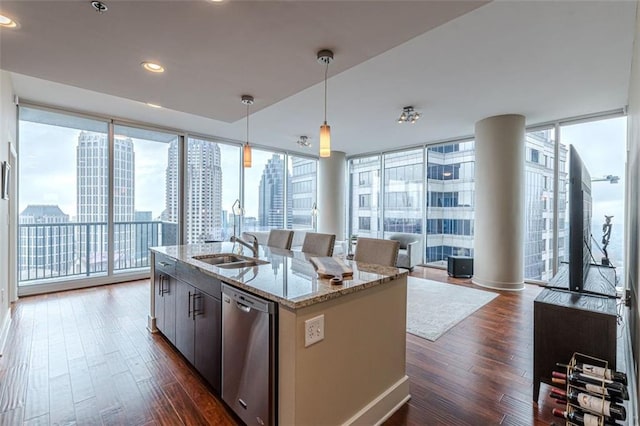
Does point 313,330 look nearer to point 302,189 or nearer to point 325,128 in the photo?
point 325,128

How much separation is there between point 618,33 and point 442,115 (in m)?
2.31

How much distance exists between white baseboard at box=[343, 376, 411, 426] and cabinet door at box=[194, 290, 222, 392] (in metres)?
0.93

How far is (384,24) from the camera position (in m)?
1.86

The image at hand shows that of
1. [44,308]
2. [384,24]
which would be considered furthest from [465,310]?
[44,308]

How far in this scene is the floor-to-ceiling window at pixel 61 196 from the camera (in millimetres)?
4520

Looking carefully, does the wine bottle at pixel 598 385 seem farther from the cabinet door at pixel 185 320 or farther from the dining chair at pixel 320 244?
the cabinet door at pixel 185 320

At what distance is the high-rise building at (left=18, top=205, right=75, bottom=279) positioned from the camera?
454 centimetres

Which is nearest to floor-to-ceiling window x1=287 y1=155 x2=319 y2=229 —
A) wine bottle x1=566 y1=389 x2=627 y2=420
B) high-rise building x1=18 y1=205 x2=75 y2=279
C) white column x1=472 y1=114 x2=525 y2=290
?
white column x1=472 y1=114 x2=525 y2=290

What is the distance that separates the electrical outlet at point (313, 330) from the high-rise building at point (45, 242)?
17.3 feet

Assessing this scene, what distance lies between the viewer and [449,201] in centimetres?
657

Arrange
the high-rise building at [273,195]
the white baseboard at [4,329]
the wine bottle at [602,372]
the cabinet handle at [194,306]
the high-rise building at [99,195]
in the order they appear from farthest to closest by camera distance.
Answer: the high-rise building at [273,195] → the high-rise building at [99,195] → the white baseboard at [4,329] → the cabinet handle at [194,306] → the wine bottle at [602,372]

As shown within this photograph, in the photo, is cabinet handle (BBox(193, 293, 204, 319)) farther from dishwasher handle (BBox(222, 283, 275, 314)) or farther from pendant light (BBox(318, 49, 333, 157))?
pendant light (BBox(318, 49, 333, 157))

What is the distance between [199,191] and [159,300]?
3550 millimetres

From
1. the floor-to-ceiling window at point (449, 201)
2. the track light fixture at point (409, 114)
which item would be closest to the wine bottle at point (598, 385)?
the track light fixture at point (409, 114)
